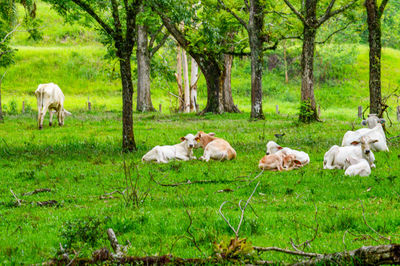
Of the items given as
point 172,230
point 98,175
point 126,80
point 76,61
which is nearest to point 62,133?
point 126,80

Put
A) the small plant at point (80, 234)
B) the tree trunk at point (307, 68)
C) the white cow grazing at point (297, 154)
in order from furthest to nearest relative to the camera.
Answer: the tree trunk at point (307, 68) < the white cow grazing at point (297, 154) < the small plant at point (80, 234)

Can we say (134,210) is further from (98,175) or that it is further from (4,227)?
(98,175)

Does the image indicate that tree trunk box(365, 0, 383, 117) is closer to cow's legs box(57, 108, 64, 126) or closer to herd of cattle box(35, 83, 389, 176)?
herd of cattle box(35, 83, 389, 176)

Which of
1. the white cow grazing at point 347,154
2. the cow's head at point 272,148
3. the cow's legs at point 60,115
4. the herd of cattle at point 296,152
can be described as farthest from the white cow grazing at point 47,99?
the white cow grazing at point 347,154

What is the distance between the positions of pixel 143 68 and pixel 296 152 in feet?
88.2

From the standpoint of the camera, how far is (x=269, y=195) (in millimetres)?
9391

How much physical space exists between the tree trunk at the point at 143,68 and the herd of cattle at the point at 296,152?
77.7 ft

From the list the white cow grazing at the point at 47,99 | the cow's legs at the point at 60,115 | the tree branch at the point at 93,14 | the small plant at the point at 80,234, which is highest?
the tree branch at the point at 93,14

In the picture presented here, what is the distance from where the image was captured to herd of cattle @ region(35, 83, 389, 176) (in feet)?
37.3

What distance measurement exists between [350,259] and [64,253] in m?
3.04

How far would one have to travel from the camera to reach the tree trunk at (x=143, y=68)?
3762 cm

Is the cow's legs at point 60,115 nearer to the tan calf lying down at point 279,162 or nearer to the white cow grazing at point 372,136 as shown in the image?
the tan calf lying down at point 279,162

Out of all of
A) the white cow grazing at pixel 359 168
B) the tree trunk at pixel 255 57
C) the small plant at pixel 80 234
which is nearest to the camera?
the small plant at pixel 80 234

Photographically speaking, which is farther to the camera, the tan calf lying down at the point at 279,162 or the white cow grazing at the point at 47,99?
the white cow grazing at the point at 47,99
